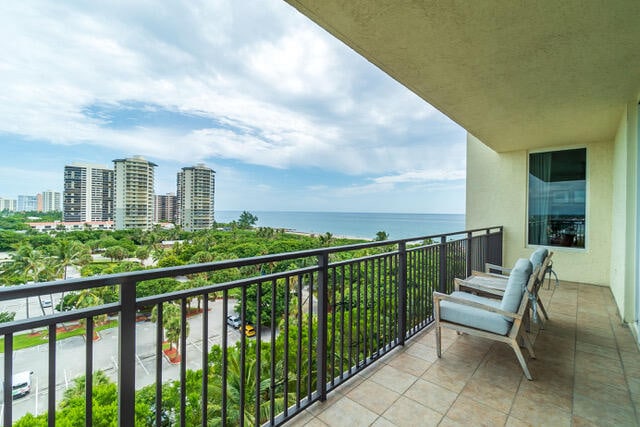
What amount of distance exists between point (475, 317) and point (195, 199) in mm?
48315

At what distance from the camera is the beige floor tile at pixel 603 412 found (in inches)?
69.2

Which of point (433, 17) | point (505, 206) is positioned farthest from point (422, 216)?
point (433, 17)

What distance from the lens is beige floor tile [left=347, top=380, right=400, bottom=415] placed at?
1.88m

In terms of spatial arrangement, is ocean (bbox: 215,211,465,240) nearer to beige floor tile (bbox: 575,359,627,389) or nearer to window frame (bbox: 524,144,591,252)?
window frame (bbox: 524,144,591,252)

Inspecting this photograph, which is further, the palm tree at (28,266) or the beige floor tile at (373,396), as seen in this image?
the palm tree at (28,266)

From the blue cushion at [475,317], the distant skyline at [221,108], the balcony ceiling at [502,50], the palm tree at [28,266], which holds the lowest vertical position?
the palm tree at [28,266]

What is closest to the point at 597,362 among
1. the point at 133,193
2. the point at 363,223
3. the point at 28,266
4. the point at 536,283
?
the point at 536,283

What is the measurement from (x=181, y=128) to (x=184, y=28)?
2902 cm

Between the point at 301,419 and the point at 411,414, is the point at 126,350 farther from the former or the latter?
the point at 411,414

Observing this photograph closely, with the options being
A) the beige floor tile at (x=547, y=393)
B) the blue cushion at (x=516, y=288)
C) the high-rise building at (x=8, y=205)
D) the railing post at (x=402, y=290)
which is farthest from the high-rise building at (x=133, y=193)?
the beige floor tile at (x=547, y=393)

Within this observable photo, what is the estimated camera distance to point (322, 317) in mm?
1931

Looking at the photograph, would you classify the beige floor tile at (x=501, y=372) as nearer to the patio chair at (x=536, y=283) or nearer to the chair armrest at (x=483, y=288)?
the patio chair at (x=536, y=283)

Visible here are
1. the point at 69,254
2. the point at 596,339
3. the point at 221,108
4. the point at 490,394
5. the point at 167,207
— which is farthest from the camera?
the point at 167,207

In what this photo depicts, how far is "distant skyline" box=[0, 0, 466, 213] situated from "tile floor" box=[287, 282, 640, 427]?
5750 millimetres
